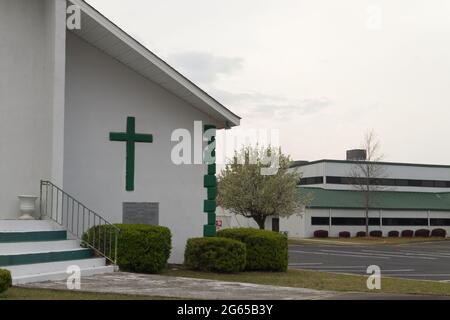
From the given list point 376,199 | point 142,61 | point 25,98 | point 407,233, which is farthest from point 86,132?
point 407,233

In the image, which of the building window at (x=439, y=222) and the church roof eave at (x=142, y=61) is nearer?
the church roof eave at (x=142, y=61)

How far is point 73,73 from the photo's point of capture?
17.2 meters

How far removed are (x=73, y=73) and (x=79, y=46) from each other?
0.78 meters

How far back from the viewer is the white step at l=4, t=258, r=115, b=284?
1194cm

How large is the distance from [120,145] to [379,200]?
4672cm

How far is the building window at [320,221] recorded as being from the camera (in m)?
56.5

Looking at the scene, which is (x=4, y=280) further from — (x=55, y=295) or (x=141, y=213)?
(x=141, y=213)

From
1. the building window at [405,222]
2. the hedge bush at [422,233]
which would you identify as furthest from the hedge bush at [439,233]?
the building window at [405,222]

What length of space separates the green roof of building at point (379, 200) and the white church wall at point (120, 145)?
37189mm

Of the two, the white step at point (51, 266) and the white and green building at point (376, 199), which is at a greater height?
the white and green building at point (376, 199)

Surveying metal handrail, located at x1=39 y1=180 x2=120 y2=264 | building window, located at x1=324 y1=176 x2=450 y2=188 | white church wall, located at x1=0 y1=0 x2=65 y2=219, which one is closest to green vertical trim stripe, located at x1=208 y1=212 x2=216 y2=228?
metal handrail, located at x1=39 y1=180 x2=120 y2=264

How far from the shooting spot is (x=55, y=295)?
10.5 metres

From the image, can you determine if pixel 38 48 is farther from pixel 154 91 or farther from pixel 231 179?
pixel 231 179

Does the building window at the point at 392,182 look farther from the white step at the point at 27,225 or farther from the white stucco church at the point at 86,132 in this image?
the white step at the point at 27,225
